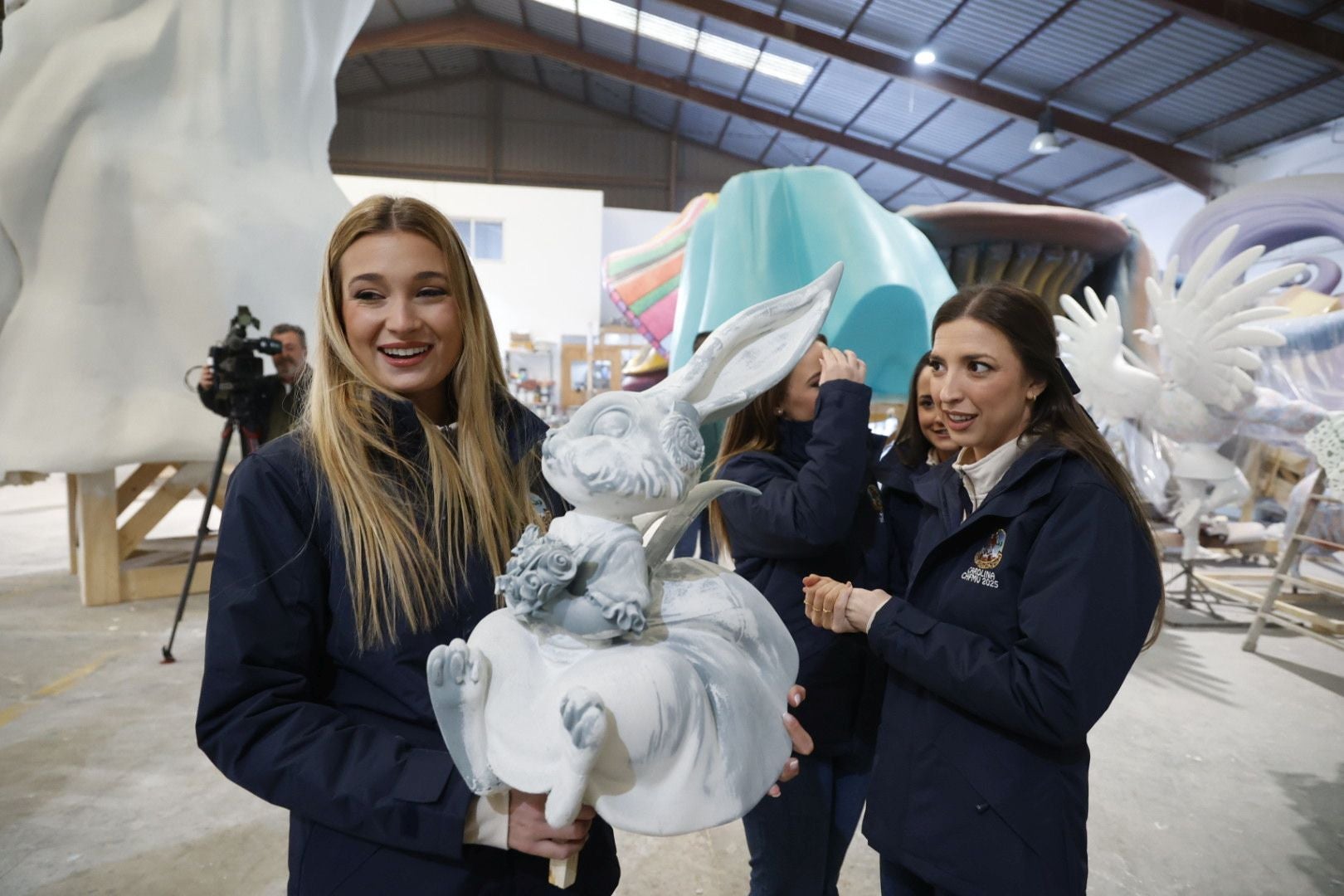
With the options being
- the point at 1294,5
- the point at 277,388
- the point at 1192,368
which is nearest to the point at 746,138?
the point at 1294,5

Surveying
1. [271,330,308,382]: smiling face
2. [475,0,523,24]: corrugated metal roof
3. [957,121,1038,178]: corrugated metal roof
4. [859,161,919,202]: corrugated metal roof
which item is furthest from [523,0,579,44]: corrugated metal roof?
[271,330,308,382]: smiling face

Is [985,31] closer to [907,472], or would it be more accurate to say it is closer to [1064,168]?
[1064,168]

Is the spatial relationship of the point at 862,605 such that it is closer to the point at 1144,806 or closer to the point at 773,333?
the point at 773,333

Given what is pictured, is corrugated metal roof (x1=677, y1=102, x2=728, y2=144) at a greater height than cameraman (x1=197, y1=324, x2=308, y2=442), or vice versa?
corrugated metal roof (x1=677, y1=102, x2=728, y2=144)

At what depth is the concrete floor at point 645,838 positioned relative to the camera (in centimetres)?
196

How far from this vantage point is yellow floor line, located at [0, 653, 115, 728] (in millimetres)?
2670

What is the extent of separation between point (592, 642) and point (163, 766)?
2.37 meters

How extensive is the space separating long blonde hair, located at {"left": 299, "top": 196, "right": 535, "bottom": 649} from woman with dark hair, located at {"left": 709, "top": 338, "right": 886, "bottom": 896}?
1.72 feet

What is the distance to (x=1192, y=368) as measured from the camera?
397cm

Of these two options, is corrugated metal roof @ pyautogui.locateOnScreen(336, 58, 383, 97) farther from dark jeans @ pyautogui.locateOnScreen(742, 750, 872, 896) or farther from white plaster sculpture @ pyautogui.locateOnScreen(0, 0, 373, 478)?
dark jeans @ pyautogui.locateOnScreen(742, 750, 872, 896)

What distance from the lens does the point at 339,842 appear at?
2.85 ft

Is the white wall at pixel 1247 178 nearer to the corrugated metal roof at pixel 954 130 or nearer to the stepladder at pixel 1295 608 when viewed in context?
the corrugated metal roof at pixel 954 130

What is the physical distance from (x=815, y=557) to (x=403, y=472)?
0.77 m

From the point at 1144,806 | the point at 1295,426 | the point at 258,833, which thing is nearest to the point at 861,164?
the point at 1295,426
